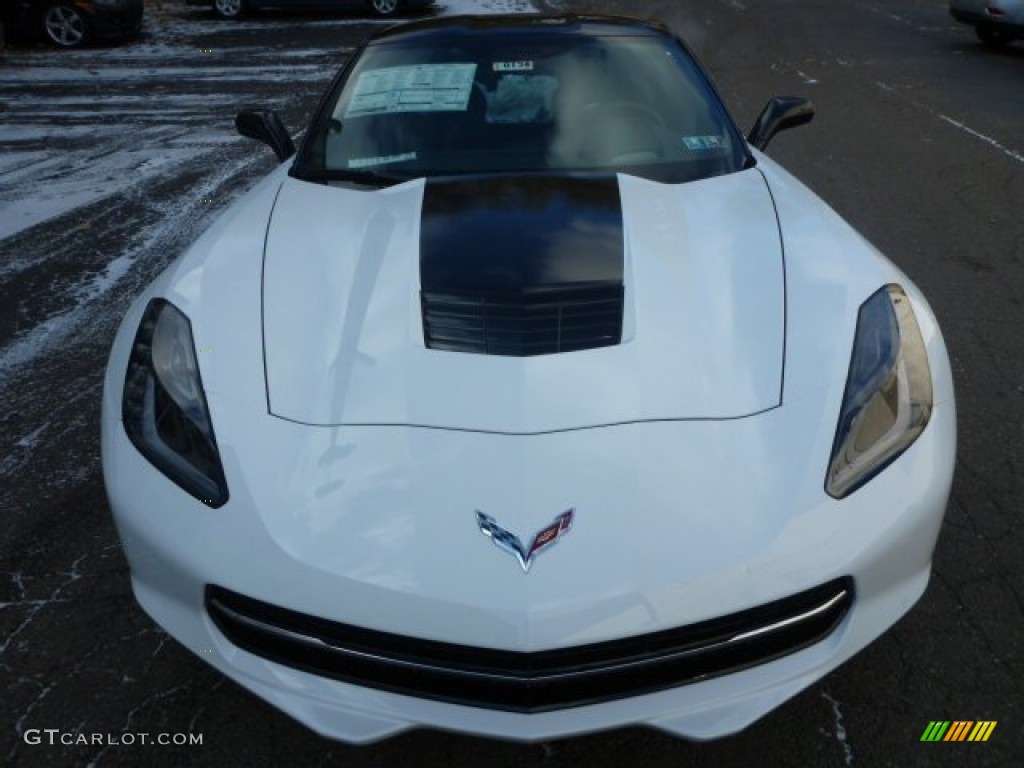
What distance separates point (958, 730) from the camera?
2090 mm

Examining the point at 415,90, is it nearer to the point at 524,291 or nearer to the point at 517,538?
the point at 524,291

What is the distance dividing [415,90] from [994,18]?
10.6 metres

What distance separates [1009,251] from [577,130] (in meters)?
3.08

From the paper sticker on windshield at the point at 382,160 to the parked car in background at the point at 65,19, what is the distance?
11952 mm

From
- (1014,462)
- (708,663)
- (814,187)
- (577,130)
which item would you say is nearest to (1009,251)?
(814,187)

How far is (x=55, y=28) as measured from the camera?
1299 centimetres

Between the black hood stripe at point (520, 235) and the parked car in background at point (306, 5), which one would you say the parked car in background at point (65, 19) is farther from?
the black hood stripe at point (520, 235)

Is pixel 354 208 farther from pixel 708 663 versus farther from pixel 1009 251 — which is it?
pixel 1009 251

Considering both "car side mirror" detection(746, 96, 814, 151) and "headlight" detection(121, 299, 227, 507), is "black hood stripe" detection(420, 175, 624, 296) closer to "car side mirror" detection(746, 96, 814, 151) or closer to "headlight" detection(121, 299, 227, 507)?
"headlight" detection(121, 299, 227, 507)

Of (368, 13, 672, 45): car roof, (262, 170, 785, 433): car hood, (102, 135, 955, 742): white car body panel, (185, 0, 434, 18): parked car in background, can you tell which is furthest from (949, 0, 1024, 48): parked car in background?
(102, 135, 955, 742): white car body panel

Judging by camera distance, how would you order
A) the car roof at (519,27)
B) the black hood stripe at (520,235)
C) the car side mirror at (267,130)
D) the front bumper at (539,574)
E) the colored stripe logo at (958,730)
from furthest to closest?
1. the car side mirror at (267,130)
2. the car roof at (519,27)
3. the black hood stripe at (520,235)
4. the colored stripe logo at (958,730)
5. the front bumper at (539,574)

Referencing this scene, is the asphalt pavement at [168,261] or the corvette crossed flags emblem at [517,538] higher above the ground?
the corvette crossed flags emblem at [517,538]

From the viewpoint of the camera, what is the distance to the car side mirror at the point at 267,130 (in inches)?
142

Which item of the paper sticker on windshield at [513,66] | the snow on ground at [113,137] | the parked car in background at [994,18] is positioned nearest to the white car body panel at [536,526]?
the paper sticker on windshield at [513,66]
